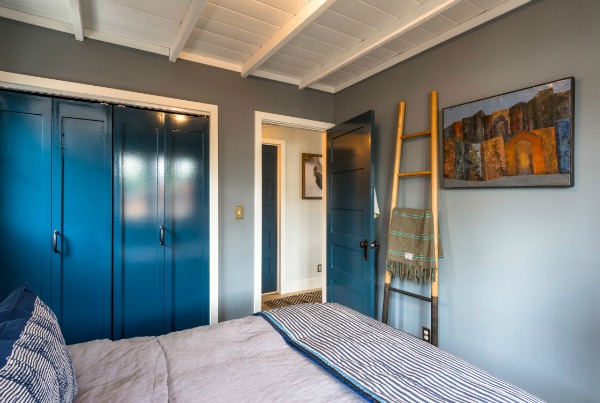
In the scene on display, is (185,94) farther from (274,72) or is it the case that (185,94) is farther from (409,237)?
(409,237)

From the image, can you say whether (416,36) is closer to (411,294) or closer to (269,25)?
(269,25)

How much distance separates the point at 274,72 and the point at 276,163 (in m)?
1.57

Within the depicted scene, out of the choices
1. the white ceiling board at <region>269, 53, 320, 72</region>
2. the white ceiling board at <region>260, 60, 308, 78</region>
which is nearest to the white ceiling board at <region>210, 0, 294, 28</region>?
the white ceiling board at <region>269, 53, 320, 72</region>

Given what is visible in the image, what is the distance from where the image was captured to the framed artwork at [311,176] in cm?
424

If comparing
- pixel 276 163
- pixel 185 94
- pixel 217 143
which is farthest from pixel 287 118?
pixel 276 163

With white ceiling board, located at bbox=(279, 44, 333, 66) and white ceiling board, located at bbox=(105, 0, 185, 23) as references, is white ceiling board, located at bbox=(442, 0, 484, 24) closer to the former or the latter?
white ceiling board, located at bbox=(279, 44, 333, 66)

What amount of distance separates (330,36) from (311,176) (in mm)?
2339

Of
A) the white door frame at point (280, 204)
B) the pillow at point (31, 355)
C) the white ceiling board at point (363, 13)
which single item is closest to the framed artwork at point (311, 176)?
the white door frame at point (280, 204)

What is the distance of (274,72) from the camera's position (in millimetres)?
2695

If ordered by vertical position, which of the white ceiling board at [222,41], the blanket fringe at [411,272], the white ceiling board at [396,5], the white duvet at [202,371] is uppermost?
the white ceiling board at [222,41]

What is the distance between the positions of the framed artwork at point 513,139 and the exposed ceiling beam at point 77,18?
230 centimetres

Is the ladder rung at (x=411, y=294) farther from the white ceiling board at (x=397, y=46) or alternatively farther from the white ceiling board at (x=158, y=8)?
the white ceiling board at (x=158, y=8)

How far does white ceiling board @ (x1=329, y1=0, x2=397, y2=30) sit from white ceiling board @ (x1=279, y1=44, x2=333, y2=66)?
519 mm

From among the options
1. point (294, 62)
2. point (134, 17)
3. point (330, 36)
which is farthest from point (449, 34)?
point (134, 17)
